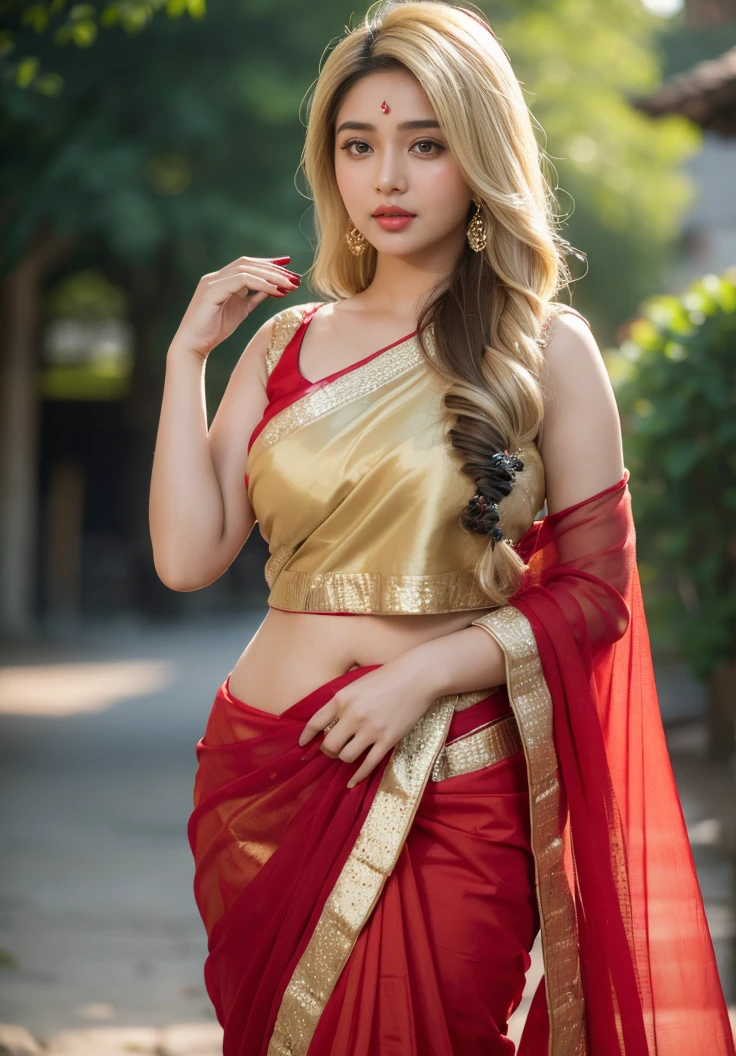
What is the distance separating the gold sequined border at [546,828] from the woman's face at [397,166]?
552 mm

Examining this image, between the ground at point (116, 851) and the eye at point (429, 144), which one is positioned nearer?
the eye at point (429, 144)

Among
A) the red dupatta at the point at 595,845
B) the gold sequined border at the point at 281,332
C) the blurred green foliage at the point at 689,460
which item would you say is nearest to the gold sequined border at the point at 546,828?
the red dupatta at the point at 595,845

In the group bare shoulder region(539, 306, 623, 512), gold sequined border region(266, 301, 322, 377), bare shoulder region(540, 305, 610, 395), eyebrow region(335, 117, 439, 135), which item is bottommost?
bare shoulder region(539, 306, 623, 512)

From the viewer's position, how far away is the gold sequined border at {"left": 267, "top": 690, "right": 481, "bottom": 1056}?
6.41ft

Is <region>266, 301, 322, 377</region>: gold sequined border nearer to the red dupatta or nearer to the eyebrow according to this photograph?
the eyebrow

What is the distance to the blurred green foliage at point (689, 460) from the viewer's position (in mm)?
5641

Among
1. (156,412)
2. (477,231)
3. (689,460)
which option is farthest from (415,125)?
(156,412)

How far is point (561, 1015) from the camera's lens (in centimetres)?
205

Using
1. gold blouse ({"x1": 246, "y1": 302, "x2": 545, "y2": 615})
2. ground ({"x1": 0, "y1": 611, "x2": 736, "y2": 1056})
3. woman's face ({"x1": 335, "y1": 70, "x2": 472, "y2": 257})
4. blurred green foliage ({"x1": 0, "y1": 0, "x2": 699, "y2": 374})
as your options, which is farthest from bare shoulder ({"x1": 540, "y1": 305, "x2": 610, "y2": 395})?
blurred green foliage ({"x1": 0, "y1": 0, "x2": 699, "y2": 374})

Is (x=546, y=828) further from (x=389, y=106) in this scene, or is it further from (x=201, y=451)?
(x=389, y=106)

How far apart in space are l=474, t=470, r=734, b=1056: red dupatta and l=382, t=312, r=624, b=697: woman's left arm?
23 mm

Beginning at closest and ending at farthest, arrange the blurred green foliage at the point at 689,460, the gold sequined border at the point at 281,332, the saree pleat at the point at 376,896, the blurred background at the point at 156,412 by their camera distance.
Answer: the saree pleat at the point at 376,896, the gold sequined border at the point at 281,332, the blurred background at the point at 156,412, the blurred green foliage at the point at 689,460

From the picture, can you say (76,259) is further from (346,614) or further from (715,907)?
(346,614)

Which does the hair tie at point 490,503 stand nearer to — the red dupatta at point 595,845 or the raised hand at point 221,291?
the red dupatta at point 595,845
